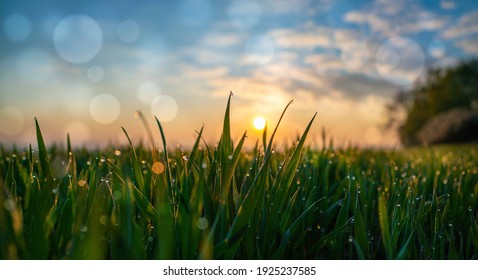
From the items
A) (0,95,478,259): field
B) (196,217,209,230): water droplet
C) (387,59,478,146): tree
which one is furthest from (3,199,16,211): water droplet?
(387,59,478,146): tree

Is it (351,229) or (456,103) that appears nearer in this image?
(351,229)

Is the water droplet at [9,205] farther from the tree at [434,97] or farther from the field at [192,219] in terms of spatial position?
the tree at [434,97]

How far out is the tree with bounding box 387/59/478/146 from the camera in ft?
45.7

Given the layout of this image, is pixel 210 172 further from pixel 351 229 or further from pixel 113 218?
pixel 351 229

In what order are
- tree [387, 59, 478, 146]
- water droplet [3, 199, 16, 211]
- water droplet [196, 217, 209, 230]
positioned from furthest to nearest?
tree [387, 59, 478, 146] → water droplet [196, 217, 209, 230] → water droplet [3, 199, 16, 211]

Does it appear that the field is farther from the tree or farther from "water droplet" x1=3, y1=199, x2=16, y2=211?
the tree

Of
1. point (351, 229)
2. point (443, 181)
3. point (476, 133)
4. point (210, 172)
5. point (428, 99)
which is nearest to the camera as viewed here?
point (210, 172)

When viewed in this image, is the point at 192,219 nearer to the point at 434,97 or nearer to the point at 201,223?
the point at 201,223

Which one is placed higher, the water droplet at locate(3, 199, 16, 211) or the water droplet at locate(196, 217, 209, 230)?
the water droplet at locate(3, 199, 16, 211)

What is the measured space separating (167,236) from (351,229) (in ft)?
2.06

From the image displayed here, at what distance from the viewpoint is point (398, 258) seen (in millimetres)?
993

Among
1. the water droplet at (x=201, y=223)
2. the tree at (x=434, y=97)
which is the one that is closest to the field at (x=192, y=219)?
the water droplet at (x=201, y=223)

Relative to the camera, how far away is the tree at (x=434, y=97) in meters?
13.9
